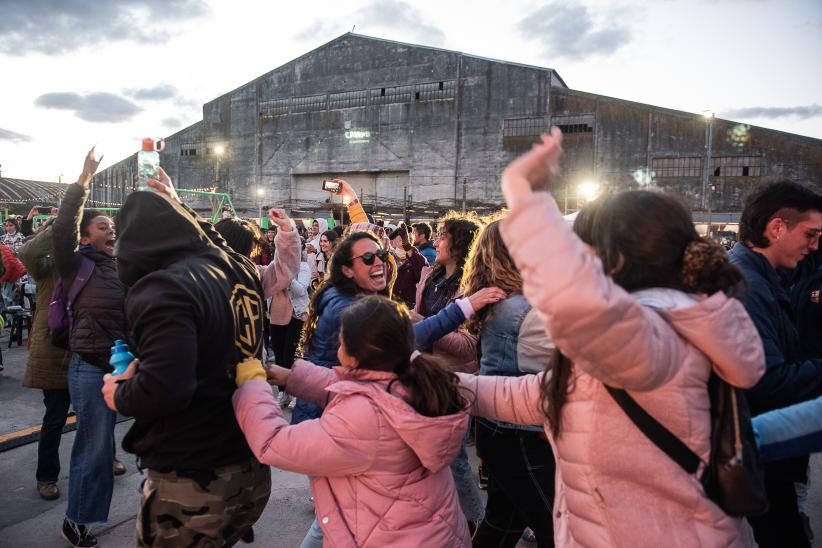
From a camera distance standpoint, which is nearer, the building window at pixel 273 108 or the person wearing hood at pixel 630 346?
the person wearing hood at pixel 630 346

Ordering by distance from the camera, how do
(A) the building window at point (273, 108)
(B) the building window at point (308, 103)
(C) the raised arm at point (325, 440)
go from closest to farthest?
(C) the raised arm at point (325, 440) → (B) the building window at point (308, 103) → (A) the building window at point (273, 108)

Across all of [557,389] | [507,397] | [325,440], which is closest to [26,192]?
[325,440]

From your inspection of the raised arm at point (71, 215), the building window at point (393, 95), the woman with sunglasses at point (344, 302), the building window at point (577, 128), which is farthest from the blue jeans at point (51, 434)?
the building window at point (393, 95)

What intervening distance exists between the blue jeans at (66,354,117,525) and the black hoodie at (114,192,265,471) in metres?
1.59

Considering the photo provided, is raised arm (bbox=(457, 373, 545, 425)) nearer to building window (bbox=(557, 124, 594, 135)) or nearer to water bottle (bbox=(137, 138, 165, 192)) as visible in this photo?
water bottle (bbox=(137, 138, 165, 192))

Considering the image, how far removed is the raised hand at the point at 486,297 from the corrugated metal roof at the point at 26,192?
1199 inches

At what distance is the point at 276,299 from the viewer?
229 inches

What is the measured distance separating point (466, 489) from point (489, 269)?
1.45 m

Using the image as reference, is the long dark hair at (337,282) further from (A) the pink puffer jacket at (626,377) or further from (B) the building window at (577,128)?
(B) the building window at (577,128)

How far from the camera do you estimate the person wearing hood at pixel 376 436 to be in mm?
1722

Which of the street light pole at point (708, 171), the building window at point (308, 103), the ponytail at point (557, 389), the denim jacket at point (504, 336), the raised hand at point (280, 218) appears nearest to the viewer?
the ponytail at point (557, 389)

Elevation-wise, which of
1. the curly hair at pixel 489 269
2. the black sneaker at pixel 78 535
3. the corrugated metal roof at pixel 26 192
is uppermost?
the corrugated metal roof at pixel 26 192

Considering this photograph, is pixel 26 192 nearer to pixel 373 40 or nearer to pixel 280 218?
pixel 373 40

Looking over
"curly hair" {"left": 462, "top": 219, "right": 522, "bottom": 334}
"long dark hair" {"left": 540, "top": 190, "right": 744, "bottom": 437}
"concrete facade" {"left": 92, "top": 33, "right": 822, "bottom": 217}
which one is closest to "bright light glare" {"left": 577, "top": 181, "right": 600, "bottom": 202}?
"concrete facade" {"left": 92, "top": 33, "right": 822, "bottom": 217}
